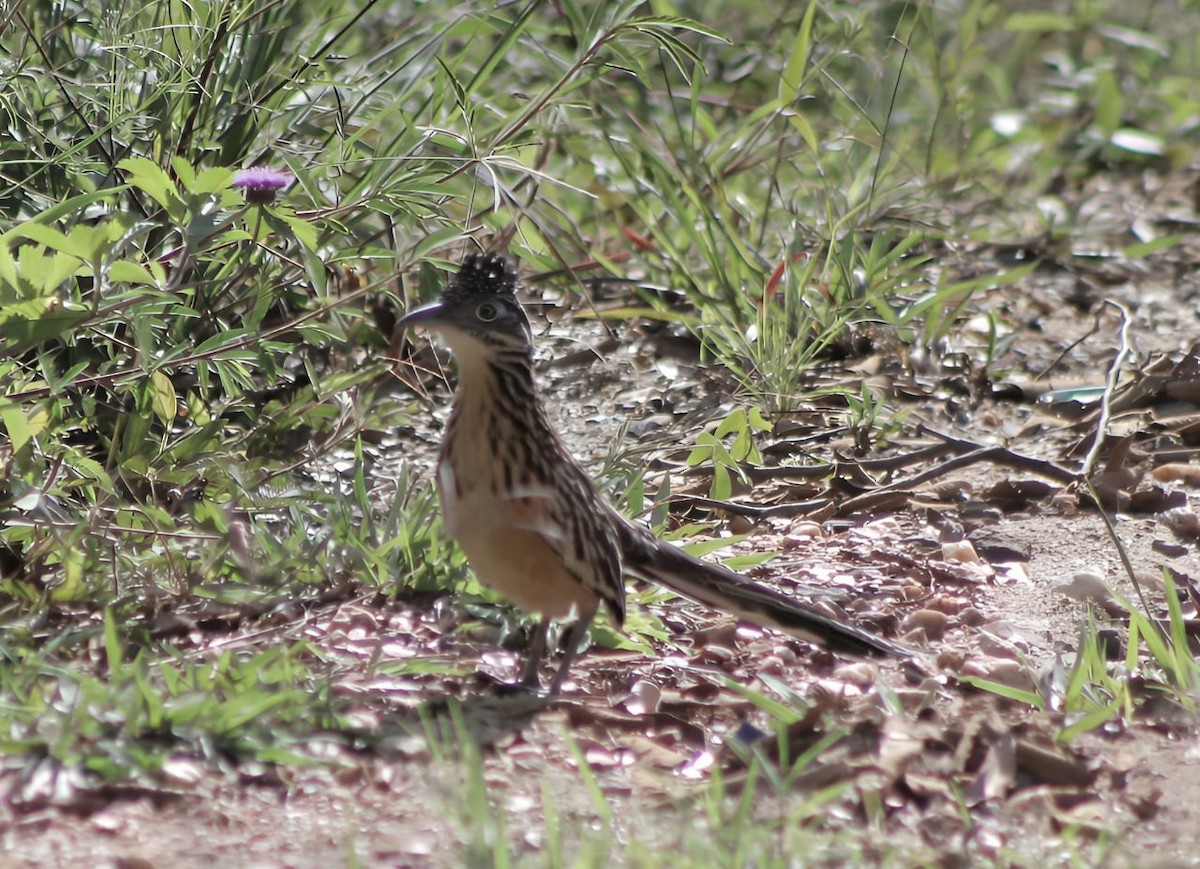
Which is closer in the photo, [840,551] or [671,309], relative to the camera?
[840,551]

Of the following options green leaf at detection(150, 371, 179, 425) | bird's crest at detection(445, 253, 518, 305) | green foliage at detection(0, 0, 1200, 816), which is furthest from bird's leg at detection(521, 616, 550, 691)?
green leaf at detection(150, 371, 179, 425)

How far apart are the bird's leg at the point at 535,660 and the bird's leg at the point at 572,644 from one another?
0.05 m

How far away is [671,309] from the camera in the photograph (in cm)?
644

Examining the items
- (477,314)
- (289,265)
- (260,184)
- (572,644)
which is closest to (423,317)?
(477,314)

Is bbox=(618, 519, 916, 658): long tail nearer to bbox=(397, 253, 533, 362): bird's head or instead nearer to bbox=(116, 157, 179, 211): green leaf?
bbox=(397, 253, 533, 362): bird's head

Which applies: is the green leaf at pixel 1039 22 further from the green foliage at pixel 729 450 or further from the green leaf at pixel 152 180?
the green leaf at pixel 152 180

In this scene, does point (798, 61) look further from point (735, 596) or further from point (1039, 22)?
point (1039, 22)

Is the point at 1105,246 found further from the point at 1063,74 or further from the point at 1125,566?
the point at 1125,566

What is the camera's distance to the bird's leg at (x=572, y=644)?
398 centimetres

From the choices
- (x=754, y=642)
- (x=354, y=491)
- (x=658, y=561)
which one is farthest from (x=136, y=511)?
(x=754, y=642)

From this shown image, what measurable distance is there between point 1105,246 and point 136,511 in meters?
4.98

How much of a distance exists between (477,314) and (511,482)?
1.38 ft

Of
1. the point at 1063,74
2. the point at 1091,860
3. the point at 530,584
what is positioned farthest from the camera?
the point at 1063,74

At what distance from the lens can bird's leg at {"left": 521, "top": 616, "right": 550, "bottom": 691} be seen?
13.3ft
